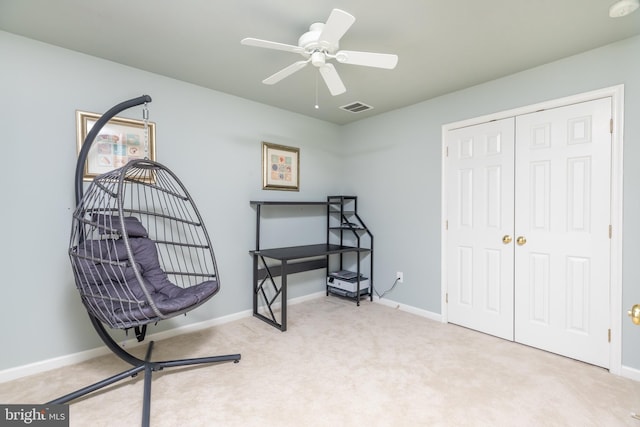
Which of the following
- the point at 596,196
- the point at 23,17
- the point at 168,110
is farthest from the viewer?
the point at 168,110

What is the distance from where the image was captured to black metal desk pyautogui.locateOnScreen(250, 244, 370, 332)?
2908 millimetres

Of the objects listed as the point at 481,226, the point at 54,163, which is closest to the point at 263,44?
the point at 54,163

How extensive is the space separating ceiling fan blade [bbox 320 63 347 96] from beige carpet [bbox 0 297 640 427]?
202cm

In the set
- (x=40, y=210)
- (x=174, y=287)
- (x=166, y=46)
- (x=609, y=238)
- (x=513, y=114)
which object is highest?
(x=166, y=46)

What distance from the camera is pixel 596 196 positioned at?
2234 millimetres

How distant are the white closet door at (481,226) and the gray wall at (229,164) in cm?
16

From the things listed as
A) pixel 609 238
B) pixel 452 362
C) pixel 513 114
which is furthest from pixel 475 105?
pixel 452 362

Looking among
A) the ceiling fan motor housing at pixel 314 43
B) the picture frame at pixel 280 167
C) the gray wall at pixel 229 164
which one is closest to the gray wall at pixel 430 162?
the gray wall at pixel 229 164

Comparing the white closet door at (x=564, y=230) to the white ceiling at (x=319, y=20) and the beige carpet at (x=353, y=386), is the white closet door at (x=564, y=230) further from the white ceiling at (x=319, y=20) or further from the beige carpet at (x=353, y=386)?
the white ceiling at (x=319, y=20)

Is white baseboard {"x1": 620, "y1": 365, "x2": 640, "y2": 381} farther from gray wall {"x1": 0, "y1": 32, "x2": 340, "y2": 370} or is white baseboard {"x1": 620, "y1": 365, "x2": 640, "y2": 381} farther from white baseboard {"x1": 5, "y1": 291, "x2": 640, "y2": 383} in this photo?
gray wall {"x1": 0, "y1": 32, "x2": 340, "y2": 370}

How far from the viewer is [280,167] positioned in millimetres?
3523

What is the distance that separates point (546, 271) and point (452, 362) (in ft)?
3.60

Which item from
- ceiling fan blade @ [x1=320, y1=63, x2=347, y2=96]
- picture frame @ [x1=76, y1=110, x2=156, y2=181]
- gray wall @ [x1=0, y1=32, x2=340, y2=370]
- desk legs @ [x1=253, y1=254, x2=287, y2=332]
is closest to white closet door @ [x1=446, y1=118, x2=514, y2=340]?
ceiling fan blade @ [x1=320, y1=63, x2=347, y2=96]

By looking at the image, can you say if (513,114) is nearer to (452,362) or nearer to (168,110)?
(452,362)
